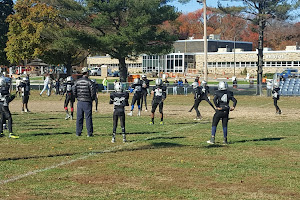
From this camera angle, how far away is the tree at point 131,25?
48.2 m

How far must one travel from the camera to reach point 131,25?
48.6 m

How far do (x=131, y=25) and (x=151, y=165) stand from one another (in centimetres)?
3828

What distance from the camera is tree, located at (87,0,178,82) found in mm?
48250

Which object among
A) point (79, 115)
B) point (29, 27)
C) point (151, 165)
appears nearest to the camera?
point (151, 165)

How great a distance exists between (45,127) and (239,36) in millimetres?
110688

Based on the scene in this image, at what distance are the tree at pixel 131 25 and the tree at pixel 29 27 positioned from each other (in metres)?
9.46

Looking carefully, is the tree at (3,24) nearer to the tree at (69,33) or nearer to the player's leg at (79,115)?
the tree at (69,33)

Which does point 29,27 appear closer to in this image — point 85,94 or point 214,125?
point 85,94

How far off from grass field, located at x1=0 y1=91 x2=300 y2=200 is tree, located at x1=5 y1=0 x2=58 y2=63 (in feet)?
136

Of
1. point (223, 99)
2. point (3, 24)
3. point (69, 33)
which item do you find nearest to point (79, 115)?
point (223, 99)

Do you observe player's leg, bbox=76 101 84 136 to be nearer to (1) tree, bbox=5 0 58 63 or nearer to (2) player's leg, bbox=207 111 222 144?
(2) player's leg, bbox=207 111 222 144

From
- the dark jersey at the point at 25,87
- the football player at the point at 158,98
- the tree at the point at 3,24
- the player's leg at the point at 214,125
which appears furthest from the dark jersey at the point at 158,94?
Answer: the tree at the point at 3,24

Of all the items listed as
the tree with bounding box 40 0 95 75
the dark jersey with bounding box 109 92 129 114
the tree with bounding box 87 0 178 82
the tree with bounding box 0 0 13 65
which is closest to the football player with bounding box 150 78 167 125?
the dark jersey with bounding box 109 92 129 114

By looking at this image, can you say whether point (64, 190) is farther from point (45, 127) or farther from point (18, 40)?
point (18, 40)
